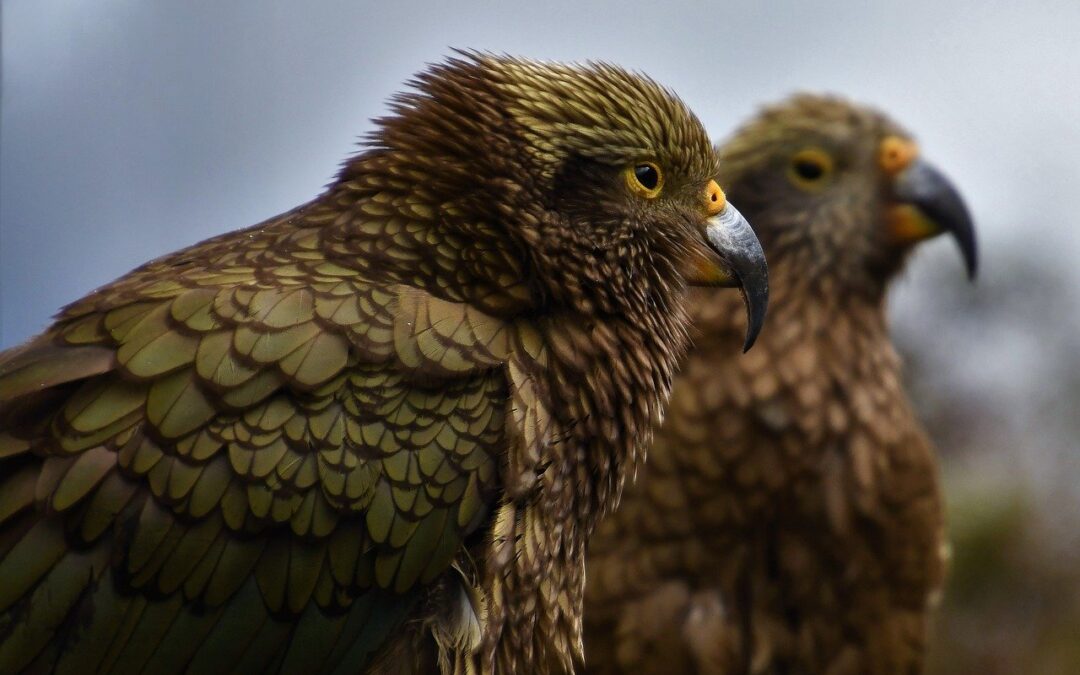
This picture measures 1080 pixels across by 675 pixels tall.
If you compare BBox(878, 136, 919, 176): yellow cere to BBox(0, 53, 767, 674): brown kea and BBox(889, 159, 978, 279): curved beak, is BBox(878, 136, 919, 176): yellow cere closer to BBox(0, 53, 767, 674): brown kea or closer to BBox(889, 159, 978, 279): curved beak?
BBox(889, 159, 978, 279): curved beak

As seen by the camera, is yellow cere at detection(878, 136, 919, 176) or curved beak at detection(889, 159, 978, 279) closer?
curved beak at detection(889, 159, 978, 279)

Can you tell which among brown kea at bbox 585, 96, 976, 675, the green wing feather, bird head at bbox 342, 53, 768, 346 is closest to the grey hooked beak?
bird head at bbox 342, 53, 768, 346

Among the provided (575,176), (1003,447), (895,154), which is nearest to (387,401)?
(575,176)

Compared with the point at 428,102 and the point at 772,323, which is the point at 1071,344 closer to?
the point at 772,323

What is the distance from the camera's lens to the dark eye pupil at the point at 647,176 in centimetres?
314

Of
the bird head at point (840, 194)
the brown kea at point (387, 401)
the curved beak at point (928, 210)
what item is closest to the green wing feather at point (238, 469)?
the brown kea at point (387, 401)

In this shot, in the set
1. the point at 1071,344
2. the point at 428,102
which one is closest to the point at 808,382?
the point at 428,102

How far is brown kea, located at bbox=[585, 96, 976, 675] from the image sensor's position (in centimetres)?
467

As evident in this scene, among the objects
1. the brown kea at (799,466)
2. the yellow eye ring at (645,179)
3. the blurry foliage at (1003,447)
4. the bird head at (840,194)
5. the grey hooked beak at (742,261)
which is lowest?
the blurry foliage at (1003,447)

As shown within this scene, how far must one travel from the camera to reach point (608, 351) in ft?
9.89

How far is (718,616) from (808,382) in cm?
89

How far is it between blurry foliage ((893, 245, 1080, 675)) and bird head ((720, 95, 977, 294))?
3019 millimetres

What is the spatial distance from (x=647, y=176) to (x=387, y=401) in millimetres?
865

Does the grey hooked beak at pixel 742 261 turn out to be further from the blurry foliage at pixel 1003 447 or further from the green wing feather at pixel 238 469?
the blurry foliage at pixel 1003 447
